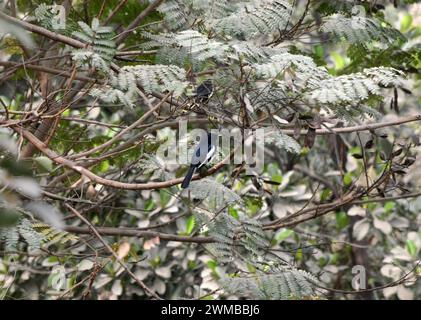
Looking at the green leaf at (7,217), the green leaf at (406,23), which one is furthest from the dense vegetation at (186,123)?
the green leaf at (406,23)

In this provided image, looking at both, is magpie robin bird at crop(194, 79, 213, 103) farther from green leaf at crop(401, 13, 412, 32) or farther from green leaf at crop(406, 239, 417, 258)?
green leaf at crop(401, 13, 412, 32)

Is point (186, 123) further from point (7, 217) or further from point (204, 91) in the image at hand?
point (7, 217)

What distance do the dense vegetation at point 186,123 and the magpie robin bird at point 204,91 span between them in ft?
0.09

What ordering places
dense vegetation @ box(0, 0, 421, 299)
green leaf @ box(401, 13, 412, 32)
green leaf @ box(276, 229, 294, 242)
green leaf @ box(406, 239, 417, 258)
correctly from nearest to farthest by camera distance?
1. dense vegetation @ box(0, 0, 421, 299)
2. green leaf @ box(276, 229, 294, 242)
3. green leaf @ box(406, 239, 417, 258)
4. green leaf @ box(401, 13, 412, 32)

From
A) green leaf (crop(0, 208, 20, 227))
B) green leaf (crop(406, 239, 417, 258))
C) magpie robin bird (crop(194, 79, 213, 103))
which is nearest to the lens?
green leaf (crop(0, 208, 20, 227))

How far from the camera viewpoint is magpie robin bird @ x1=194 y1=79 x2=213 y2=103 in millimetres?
2893

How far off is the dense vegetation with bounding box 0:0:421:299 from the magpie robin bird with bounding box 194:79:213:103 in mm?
28

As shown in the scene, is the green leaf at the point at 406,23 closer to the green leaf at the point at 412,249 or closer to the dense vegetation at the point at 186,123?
the dense vegetation at the point at 186,123

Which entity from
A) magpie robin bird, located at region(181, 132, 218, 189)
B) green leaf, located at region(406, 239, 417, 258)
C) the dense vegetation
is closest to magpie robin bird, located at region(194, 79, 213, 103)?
the dense vegetation

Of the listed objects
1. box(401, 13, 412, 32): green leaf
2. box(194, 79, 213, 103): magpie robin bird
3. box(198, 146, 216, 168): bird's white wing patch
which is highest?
box(401, 13, 412, 32): green leaf

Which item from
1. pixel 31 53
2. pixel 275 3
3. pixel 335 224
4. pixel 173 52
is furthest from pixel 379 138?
pixel 335 224

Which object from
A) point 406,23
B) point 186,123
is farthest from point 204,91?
point 406,23

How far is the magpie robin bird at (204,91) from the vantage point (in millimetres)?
2893
